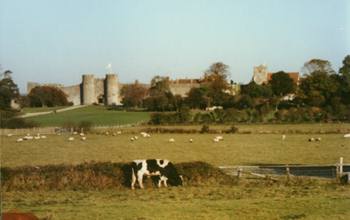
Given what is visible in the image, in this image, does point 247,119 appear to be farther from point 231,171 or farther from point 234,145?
point 231,171

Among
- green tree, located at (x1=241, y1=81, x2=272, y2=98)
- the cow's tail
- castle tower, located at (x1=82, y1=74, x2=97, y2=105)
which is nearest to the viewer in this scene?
the cow's tail

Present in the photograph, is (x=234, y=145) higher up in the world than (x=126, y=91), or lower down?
lower down

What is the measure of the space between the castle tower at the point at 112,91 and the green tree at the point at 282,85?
4602cm

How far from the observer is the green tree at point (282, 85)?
92.7 meters

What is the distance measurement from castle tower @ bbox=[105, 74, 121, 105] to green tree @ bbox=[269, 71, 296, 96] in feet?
151

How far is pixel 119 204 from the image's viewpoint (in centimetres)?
1352

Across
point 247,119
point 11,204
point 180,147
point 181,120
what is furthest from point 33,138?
point 11,204

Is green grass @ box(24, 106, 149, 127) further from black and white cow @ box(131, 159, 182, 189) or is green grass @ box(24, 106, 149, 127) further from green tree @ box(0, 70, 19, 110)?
black and white cow @ box(131, 159, 182, 189)

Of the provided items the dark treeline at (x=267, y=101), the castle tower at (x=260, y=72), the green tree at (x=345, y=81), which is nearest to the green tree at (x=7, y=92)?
the dark treeline at (x=267, y=101)

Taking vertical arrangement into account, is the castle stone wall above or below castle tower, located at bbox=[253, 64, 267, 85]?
below

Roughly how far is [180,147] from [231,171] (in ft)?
51.9

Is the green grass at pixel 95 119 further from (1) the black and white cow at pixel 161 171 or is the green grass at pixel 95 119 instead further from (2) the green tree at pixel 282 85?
(1) the black and white cow at pixel 161 171

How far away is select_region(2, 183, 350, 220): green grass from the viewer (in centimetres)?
1191

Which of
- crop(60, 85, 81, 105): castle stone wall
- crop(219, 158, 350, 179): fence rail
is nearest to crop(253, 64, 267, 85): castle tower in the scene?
crop(60, 85, 81, 105): castle stone wall
